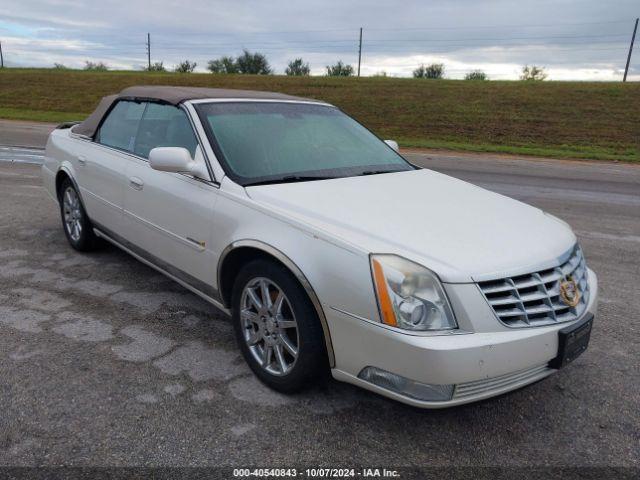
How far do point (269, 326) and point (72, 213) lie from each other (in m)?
3.19

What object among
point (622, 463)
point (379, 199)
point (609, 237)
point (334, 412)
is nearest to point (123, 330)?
point (334, 412)

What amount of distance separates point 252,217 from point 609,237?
17.2 ft

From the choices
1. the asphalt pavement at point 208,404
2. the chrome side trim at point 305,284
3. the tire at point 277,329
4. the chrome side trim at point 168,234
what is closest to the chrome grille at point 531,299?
the asphalt pavement at point 208,404

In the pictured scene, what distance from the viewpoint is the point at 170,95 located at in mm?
4152

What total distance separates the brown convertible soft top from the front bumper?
2.21 metres

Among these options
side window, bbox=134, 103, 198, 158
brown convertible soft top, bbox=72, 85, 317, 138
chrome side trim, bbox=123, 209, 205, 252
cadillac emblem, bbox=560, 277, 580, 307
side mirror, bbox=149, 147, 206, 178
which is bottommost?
chrome side trim, bbox=123, 209, 205, 252

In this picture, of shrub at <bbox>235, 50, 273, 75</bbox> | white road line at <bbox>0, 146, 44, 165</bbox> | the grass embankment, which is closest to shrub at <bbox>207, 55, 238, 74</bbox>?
shrub at <bbox>235, 50, 273, 75</bbox>

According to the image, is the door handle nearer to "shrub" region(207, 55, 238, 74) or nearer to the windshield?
the windshield

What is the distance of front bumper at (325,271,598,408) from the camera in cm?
234

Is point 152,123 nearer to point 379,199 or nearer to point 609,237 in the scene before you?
point 379,199

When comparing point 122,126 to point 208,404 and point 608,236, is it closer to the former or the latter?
point 208,404

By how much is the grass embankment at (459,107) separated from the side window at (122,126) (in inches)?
563

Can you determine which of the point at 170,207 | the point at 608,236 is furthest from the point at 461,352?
the point at 608,236

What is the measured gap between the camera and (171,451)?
2525 mm
